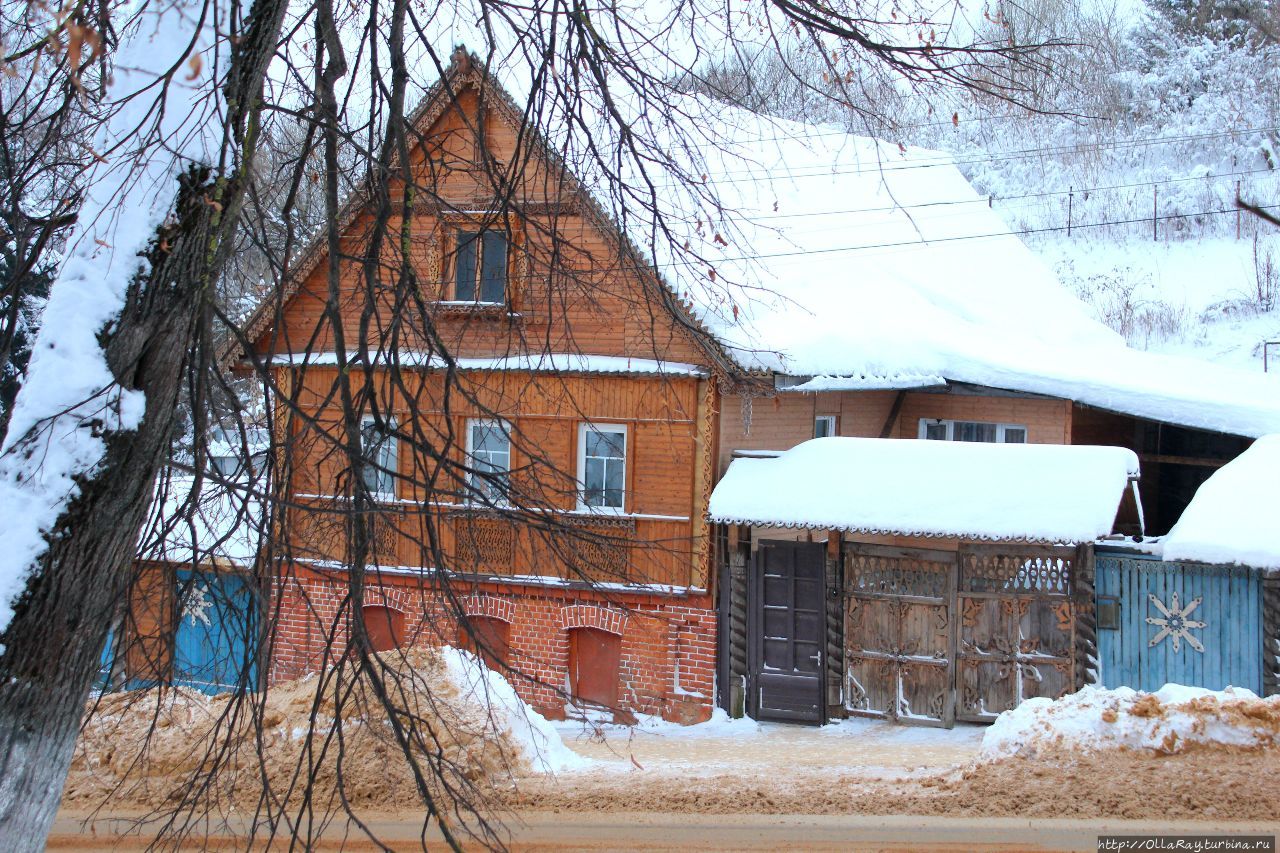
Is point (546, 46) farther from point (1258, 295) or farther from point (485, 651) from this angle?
point (1258, 295)

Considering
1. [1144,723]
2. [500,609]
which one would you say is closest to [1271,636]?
[1144,723]

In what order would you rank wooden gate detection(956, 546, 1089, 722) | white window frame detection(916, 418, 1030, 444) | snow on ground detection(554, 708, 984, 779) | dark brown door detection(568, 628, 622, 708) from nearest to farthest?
snow on ground detection(554, 708, 984, 779), wooden gate detection(956, 546, 1089, 722), dark brown door detection(568, 628, 622, 708), white window frame detection(916, 418, 1030, 444)

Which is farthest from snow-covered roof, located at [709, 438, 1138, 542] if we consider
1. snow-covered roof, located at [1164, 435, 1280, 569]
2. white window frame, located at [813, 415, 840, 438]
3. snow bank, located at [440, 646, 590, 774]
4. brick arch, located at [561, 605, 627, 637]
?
snow bank, located at [440, 646, 590, 774]

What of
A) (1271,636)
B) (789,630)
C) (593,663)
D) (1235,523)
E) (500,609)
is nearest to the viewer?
(1271,636)

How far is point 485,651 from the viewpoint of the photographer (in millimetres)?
4598

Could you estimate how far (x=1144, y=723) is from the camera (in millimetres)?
9352

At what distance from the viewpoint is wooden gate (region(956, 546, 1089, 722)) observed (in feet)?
40.5

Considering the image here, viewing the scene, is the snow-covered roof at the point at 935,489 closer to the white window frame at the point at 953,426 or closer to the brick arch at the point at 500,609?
the brick arch at the point at 500,609

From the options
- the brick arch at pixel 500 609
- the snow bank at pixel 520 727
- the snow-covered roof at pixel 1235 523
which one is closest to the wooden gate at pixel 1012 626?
the snow-covered roof at pixel 1235 523

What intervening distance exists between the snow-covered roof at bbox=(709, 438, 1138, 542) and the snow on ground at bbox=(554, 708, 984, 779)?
2.27m

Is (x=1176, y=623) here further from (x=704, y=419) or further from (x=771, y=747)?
(x=704, y=419)

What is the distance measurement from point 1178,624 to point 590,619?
6894 millimetres

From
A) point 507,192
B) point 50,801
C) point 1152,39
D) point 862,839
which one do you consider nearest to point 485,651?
point 50,801

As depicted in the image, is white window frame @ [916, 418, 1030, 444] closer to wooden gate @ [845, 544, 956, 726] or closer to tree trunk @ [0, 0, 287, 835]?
wooden gate @ [845, 544, 956, 726]
